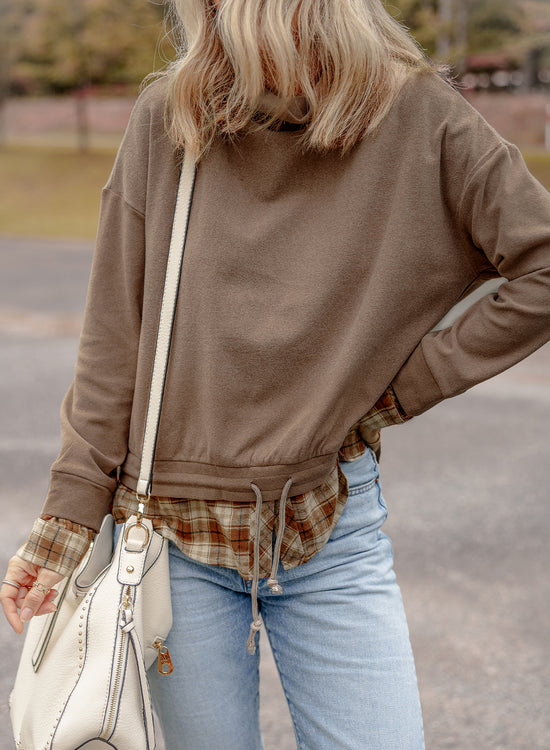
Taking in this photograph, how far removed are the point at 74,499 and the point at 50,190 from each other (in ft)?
60.7

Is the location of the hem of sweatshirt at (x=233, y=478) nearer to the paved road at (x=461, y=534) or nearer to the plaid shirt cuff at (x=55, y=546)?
the plaid shirt cuff at (x=55, y=546)

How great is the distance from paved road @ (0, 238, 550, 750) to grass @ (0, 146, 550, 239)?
29.1ft

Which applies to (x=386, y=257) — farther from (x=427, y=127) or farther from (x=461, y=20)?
(x=461, y=20)

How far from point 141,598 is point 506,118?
2292 centimetres

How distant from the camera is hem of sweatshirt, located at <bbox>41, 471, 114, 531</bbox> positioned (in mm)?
1657

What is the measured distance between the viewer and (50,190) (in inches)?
757

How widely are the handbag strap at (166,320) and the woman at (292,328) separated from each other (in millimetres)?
17

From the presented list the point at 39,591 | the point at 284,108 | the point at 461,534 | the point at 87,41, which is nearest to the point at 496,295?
the point at 284,108

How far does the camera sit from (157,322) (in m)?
1.61

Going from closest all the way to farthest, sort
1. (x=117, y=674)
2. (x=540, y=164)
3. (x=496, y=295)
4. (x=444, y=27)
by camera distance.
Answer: (x=117, y=674) < (x=496, y=295) < (x=540, y=164) < (x=444, y=27)

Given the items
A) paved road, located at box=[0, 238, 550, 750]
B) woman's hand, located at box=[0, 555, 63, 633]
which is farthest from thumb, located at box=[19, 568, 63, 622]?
paved road, located at box=[0, 238, 550, 750]

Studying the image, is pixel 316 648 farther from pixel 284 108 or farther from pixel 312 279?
pixel 284 108

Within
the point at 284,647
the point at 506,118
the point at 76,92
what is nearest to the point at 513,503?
the point at 284,647

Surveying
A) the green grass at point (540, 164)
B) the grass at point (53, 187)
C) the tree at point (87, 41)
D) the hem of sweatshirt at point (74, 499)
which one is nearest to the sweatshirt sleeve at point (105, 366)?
the hem of sweatshirt at point (74, 499)
